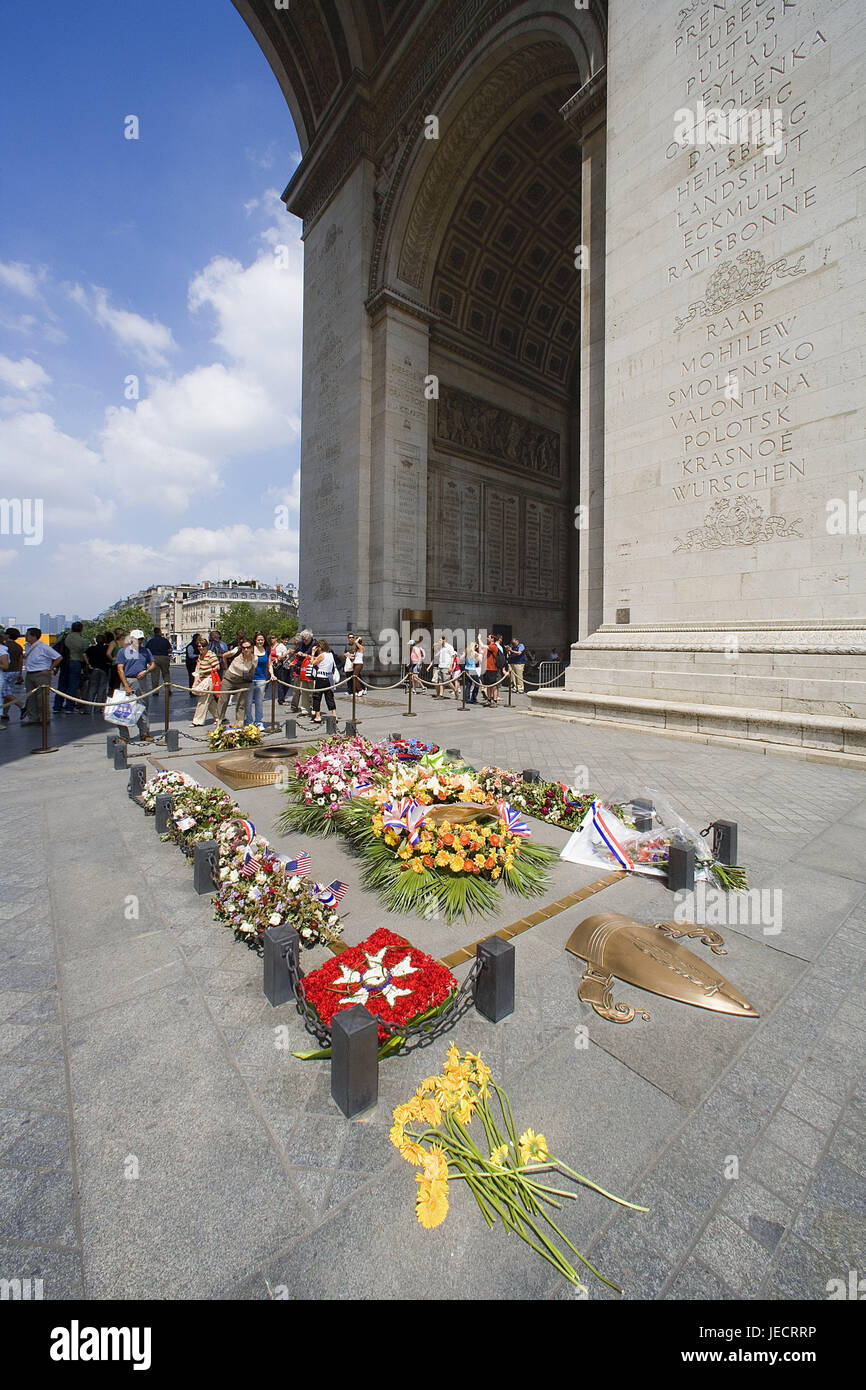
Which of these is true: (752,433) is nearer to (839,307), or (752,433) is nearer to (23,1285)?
(839,307)

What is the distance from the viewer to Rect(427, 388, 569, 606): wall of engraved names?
22.8 m

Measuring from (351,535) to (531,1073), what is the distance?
20318 millimetres

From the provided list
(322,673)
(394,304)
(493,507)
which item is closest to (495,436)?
(493,507)

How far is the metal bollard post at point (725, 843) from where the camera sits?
4.19 m

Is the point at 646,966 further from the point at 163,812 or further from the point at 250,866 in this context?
the point at 163,812

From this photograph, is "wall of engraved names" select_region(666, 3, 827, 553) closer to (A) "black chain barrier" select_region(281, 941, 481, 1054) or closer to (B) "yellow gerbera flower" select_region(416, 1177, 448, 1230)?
(A) "black chain barrier" select_region(281, 941, 481, 1054)

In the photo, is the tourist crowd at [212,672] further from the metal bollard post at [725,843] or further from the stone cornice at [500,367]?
the stone cornice at [500,367]

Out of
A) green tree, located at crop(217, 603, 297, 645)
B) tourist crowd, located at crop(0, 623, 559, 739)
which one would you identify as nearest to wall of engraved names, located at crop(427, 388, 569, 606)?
tourist crowd, located at crop(0, 623, 559, 739)

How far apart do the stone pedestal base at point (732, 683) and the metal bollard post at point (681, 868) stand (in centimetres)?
568

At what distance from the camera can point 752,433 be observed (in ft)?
31.3

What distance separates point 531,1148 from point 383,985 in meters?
0.92

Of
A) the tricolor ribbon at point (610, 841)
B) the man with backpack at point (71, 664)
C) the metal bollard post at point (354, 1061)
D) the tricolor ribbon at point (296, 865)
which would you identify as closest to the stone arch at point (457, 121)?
the man with backpack at point (71, 664)

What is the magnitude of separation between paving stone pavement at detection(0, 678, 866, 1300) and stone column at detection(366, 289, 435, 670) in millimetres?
17161
